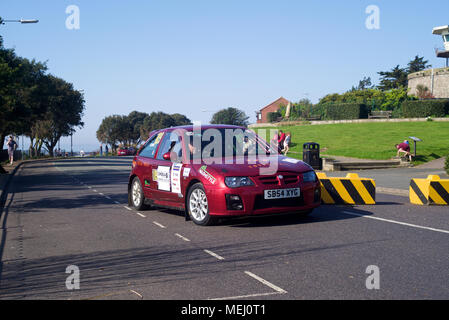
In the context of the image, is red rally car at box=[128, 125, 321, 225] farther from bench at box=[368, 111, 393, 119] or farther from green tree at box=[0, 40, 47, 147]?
bench at box=[368, 111, 393, 119]

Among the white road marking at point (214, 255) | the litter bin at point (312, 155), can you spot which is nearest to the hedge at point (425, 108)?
the litter bin at point (312, 155)

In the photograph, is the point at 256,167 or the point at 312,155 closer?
the point at 256,167

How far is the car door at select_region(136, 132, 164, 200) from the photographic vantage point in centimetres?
1015

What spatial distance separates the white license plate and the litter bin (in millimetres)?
16446


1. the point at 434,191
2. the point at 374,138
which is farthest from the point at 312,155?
the point at 374,138

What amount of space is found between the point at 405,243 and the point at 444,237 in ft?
2.70

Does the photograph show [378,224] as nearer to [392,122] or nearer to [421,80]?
[392,122]

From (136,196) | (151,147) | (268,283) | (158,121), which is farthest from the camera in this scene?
(158,121)

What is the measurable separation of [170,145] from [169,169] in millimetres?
645

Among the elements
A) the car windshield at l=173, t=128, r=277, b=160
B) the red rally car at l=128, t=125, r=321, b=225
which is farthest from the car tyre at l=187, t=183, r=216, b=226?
the car windshield at l=173, t=128, r=277, b=160

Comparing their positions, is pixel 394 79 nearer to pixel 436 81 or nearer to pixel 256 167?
pixel 436 81

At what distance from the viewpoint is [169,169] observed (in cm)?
942

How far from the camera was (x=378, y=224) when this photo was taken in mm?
8500
